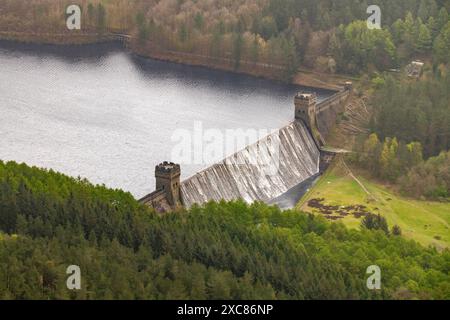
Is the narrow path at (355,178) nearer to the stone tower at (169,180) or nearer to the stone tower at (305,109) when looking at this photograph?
the stone tower at (305,109)

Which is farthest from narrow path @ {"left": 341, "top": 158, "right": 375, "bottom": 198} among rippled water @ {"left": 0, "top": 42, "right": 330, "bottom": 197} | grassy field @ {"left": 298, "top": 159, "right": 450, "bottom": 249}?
rippled water @ {"left": 0, "top": 42, "right": 330, "bottom": 197}

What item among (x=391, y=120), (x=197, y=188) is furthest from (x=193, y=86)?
(x=197, y=188)

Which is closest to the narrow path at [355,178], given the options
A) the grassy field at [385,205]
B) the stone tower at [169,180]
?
the grassy field at [385,205]

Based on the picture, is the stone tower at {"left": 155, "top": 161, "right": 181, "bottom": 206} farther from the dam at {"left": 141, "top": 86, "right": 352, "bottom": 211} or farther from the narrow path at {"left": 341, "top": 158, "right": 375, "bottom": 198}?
the narrow path at {"left": 341, "top": 158, "right": 375, "bottom": 198}

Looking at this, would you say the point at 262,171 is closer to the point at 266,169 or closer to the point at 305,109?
the point at 266,169
